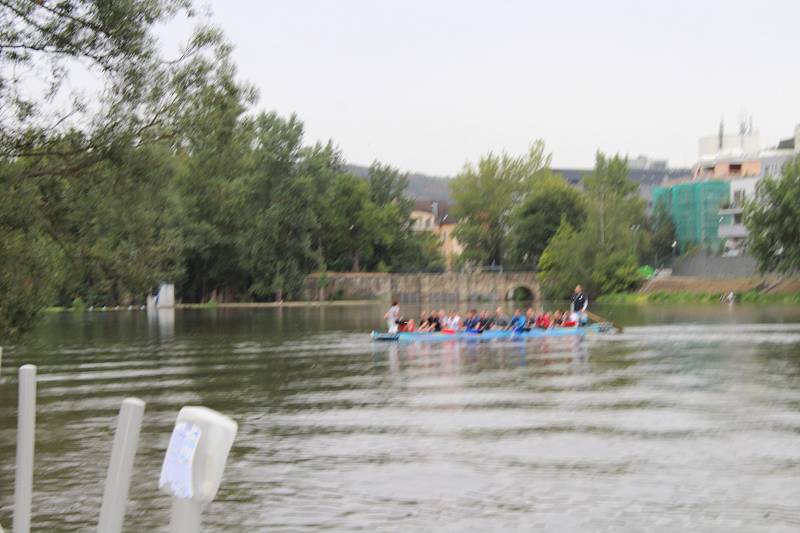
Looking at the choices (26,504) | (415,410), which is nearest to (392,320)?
(415,410)

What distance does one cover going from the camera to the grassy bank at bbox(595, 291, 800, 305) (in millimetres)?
86438

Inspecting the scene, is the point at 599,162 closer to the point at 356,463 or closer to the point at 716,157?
the point at 716,157

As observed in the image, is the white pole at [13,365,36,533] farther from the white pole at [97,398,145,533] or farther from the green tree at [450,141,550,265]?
the green tree at [450,141,550,265]

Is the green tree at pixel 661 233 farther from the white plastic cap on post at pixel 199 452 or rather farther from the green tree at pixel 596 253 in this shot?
the white plastic cap on post at pixel 199 452

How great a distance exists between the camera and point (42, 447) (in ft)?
58.9

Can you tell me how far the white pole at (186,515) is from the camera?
13.6ft

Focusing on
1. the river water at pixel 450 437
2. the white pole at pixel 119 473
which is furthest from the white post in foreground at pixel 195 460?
the river water at pixel 450 437

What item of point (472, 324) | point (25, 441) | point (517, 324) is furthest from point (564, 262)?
point (25, 441)

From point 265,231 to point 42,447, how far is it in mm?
78614

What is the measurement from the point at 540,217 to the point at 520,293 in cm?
822

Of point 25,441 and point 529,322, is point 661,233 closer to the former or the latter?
point 529,322

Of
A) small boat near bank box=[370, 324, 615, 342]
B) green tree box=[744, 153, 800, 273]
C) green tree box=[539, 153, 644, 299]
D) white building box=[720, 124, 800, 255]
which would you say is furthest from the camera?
white building box=[720, 124, 800, 255]

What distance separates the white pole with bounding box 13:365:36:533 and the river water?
6505 millimetres

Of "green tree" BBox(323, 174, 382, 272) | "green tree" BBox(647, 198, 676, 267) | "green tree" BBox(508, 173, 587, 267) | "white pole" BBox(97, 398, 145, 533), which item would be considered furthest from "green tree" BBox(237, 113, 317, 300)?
"white pole" BBox(97, 398, 145, 533)
